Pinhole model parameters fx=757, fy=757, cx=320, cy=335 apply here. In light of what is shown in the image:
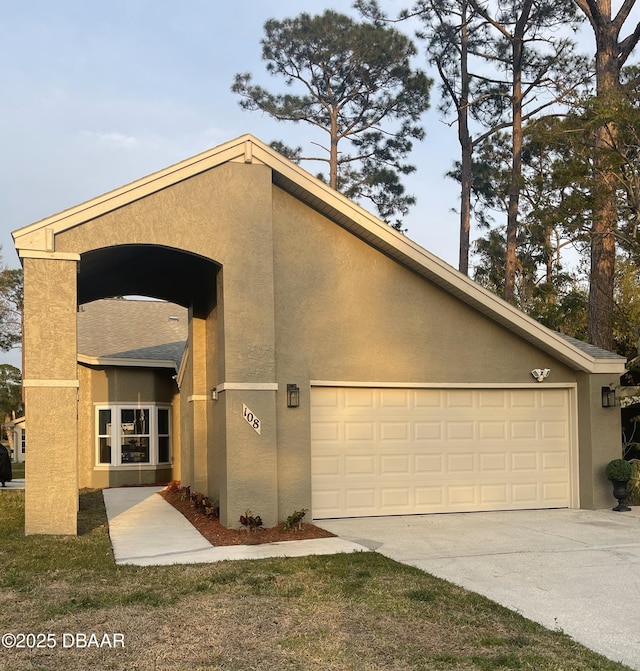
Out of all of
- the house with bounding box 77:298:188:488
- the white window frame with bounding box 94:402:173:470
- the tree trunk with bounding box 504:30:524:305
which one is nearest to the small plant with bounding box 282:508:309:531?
the house with bounding box 77:298:188:488

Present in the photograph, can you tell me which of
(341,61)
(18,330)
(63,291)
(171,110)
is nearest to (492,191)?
(341,61)

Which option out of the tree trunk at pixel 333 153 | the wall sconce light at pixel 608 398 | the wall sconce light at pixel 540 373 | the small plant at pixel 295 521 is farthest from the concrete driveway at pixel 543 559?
the tree trunk at pixel 333 153

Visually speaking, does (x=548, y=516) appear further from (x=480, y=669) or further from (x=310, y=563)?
(x=480, y=669)

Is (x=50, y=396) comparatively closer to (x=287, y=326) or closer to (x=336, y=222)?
(x=287, y=326)

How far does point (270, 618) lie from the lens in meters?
6.18

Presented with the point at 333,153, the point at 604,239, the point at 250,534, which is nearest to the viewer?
the point at 250,534

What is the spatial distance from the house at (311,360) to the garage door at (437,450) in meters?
0.02

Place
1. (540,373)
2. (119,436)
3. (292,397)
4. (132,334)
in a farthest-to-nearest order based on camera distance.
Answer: (132,334) → (119,436) → (540,373) → (292,397)

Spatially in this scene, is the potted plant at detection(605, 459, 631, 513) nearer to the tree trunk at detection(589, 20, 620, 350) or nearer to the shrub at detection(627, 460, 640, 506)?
the shrub at detection(627, 460, 640, 506)

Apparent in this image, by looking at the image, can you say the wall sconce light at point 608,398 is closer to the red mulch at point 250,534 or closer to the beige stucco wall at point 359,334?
the beige stucco wall at point 359,334

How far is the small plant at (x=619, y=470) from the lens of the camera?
1230 cm

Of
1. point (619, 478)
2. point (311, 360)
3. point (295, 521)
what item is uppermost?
point (311, 360)

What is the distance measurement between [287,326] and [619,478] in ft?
19.6

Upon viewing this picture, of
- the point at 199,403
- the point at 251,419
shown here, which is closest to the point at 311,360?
the point at 251,419
